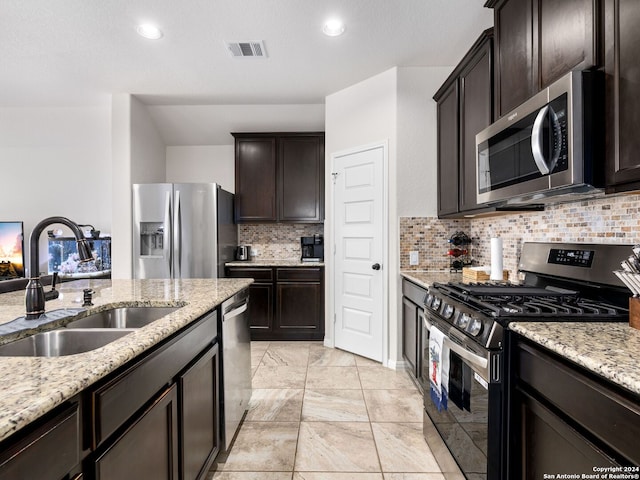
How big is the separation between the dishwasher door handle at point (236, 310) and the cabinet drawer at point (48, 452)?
1.09 m

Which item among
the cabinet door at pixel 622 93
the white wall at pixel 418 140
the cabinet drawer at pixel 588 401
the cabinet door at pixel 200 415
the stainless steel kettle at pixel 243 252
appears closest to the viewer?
the cabinet drawer at pixel 588 401

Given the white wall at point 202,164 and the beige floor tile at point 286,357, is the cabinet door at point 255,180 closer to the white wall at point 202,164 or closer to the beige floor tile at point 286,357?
the white wall at point 202,164

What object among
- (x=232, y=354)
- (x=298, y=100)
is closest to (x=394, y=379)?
(x=232, y=354)

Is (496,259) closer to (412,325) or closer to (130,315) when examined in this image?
(412,325)

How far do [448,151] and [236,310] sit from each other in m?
2.11

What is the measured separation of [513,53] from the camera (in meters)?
1.80

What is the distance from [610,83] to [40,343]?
7.38ft

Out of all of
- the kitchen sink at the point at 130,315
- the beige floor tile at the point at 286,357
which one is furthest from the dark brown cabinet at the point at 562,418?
the beige floor tile at the point at 286,357

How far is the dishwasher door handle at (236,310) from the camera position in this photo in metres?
1.89

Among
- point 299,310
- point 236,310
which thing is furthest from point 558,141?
point 299,310

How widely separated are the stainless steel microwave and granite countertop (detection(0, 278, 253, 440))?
1.58 meters

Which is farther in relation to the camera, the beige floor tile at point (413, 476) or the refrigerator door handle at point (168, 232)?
the refrigerator door handle at point (168, 232)

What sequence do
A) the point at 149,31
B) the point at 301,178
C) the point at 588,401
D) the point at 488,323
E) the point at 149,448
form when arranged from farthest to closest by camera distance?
the point at 301,178
the point at 149,31
the point at 488,323
the point at 149,448
the point at 588,401

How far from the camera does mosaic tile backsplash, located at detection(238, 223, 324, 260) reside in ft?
15.2
